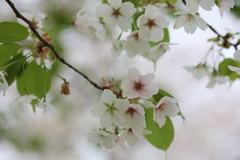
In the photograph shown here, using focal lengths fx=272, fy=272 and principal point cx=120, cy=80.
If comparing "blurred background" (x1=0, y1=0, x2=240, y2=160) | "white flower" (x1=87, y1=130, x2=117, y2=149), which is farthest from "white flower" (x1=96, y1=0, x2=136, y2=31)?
"blurred background" (x1=0, y1=0, x2=240, y2=160)

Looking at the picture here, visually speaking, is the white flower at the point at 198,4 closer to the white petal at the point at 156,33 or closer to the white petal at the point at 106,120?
the white petal at the point at 156,33

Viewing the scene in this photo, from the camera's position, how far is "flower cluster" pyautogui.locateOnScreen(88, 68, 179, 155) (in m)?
0.48

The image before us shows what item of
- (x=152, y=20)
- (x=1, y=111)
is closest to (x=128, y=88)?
(x=152, y=20)

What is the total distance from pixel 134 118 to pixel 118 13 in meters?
0.21

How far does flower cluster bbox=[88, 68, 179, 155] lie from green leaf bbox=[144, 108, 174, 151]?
8 centimetres

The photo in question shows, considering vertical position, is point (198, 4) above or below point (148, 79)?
above

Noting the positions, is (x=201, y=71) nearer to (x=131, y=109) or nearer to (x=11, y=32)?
(x=131, y=109)

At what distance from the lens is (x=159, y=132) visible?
2.05 feet

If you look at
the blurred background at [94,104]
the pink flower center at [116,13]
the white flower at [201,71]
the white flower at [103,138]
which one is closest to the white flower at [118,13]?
the pink flower center at [116,13]

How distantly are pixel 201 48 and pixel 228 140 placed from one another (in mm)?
950

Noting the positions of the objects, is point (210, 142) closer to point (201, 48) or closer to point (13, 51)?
point (201, 48)

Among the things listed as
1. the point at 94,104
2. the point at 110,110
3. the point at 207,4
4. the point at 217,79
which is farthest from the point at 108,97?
the point at 94,104

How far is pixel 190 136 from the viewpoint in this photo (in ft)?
8.71

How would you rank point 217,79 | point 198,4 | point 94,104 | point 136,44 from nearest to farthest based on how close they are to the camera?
point 198,4 → point 136,44 → point 217,79 → point 94,104
